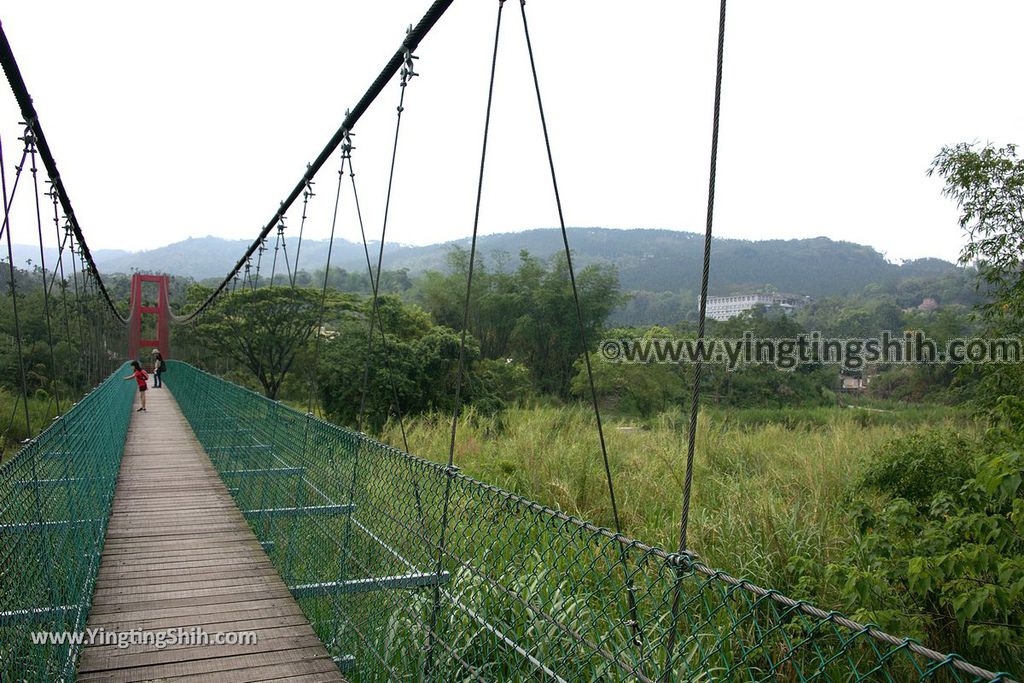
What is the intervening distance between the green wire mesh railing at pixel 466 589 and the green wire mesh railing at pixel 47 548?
0.78 m

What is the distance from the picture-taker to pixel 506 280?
25078 mm

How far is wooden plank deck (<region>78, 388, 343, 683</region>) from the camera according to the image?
2.38m

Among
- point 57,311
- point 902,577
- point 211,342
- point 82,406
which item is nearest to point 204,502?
point 82,406

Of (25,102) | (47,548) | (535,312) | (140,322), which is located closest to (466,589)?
(47,548)

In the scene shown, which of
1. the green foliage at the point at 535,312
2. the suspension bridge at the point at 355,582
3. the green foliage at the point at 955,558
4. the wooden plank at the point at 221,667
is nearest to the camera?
the suspension bridge at the point at 355,582

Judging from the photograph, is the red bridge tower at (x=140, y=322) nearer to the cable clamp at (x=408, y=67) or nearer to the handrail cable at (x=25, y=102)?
the handrail cable at (x=25, y=102)

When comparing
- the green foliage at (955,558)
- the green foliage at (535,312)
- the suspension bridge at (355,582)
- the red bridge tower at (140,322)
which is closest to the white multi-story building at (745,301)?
the green foliage at (535,312)

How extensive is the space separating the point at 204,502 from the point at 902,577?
12.7 feet

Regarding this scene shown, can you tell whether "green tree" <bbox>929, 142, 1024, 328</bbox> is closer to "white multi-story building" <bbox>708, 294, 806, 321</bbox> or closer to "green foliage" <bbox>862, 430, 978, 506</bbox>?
"green foliage" <bbox>862, 430, 978, 506</bbox>

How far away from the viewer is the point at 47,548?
2113 mm

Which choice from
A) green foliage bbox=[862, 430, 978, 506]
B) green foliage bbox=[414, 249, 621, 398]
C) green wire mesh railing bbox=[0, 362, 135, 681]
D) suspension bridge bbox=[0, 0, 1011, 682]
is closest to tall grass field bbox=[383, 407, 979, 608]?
green foliage bbox=[862, 430, 978, 506]

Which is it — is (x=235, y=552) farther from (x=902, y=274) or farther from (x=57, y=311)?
(x=902, y=274)

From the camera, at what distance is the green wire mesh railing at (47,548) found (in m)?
1.72

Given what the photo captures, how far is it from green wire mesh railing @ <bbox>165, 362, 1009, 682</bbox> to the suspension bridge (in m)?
0.01
